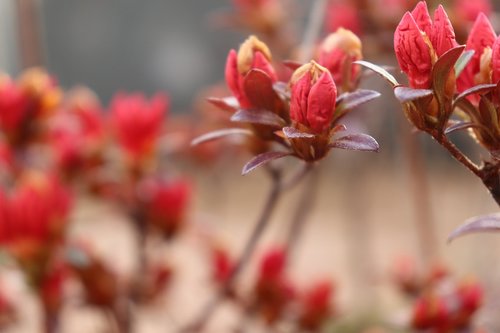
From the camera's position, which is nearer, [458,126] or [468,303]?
[458,126]

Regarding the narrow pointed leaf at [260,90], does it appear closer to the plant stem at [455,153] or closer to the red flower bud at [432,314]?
the plant stem at [455,153]

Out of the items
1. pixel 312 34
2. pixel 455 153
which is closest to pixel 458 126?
pixel 455 153

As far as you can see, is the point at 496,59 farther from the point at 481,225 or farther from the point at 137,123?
the point at 137,123

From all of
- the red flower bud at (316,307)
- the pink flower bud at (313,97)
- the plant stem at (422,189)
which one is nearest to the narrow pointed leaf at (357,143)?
the pink flower bud at (313,97)

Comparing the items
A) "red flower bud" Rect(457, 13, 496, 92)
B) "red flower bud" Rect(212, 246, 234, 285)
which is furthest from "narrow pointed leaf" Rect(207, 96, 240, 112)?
"red flower bud" Rect(212, 246, 234, 285)

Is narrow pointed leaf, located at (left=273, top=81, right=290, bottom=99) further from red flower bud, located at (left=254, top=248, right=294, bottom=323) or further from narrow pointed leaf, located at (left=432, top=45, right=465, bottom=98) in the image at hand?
red flower bud, located at (left=254, top=248, right=294, bottom=323)

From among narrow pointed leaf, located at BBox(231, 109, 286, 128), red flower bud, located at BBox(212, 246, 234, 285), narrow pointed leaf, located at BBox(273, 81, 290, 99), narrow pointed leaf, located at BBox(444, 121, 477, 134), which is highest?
red flower bud, located at BBox(212, 246, 234, 285)
